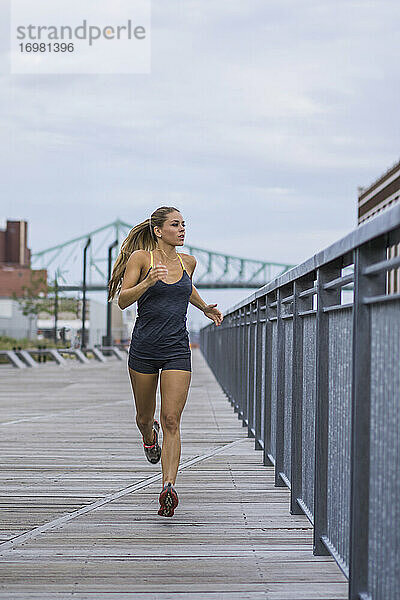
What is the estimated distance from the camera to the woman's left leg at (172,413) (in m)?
5.23

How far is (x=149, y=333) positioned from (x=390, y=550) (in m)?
2.68

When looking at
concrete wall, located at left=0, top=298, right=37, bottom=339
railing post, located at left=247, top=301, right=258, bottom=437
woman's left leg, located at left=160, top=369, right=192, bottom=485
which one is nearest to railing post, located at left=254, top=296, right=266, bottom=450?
railing post, located at left=247, top=301, right=258, bottom=437

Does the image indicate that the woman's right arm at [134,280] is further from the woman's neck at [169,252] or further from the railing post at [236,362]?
the railing post at [236,362]

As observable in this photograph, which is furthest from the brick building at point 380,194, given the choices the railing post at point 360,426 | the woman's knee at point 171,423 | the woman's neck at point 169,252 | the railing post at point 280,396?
the railing post at point 360,426

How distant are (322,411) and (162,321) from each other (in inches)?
58.3

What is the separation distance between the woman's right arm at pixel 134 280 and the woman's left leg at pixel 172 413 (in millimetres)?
437

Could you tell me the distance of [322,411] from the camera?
423cm

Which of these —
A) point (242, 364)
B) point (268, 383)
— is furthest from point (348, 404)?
point (242, 364)

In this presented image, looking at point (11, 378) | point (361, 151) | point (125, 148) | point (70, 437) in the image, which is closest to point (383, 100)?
point (361, 151)

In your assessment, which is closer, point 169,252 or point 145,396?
point 169,252

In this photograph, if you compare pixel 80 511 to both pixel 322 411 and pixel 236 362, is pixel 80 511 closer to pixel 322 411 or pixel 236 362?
pixel 322 411

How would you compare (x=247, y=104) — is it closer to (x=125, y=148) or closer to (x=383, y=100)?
(x=125, y=148)

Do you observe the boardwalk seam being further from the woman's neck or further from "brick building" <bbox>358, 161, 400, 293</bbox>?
"brick building" <bbox>358, 161, 400, 293</bbox>

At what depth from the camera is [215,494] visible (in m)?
5.91
